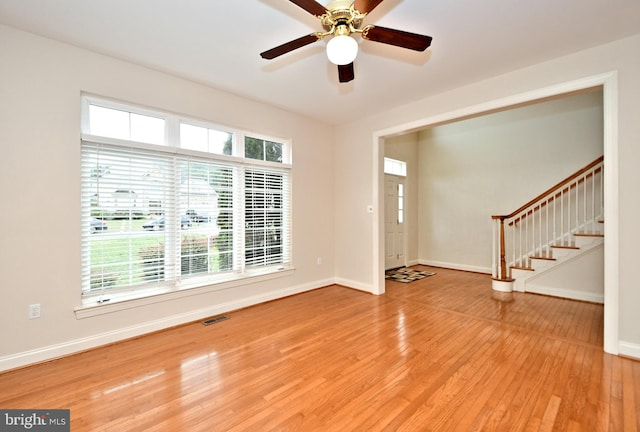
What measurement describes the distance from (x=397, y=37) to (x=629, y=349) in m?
3.30

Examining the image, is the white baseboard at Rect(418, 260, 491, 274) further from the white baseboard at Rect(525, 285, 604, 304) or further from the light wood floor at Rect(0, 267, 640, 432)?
the light wood floor at Rect(0, 267, 640, 432)

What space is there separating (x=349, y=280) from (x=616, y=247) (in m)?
3.33

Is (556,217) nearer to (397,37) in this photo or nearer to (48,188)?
(397,37)

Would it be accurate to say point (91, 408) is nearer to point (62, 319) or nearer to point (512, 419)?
point (62, 319)

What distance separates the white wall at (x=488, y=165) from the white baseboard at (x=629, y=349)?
3404 mm

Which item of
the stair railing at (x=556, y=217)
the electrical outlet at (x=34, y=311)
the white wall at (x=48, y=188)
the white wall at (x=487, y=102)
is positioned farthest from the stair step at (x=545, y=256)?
the electrical outlet at (x=34, y=311)

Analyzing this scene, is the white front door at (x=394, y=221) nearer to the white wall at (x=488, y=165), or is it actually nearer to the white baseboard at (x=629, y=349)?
the white wall at (x=488, y=165)

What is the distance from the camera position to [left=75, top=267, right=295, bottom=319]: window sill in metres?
2.75

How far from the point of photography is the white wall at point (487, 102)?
2.53m

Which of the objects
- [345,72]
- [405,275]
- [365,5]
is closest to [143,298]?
[345,72]

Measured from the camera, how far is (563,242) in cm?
460

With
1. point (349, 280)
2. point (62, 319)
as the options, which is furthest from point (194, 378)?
point (349, 280)
